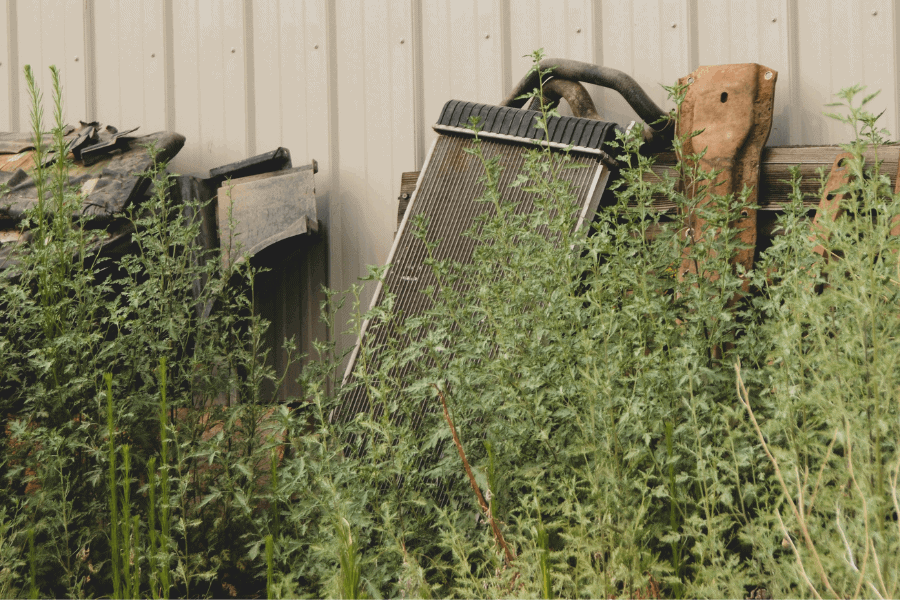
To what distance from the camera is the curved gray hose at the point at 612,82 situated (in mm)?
2529

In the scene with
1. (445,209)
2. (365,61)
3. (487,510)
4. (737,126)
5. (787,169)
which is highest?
(365,61)

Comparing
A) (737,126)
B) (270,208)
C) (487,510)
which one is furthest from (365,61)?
(487,510)

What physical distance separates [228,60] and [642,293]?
8.25ft

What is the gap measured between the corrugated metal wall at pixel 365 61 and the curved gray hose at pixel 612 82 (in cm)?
21

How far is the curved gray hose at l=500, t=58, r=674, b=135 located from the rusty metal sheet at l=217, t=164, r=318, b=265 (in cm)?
89

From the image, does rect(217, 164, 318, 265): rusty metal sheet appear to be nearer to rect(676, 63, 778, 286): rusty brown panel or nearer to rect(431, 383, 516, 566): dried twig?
rect(676, 63, 778, 286): rusty brown panel

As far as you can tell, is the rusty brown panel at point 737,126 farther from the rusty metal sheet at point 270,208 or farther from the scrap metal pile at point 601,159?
the rusty metal sheet at point 270,208

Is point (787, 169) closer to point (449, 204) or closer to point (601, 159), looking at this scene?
point (601, 159)

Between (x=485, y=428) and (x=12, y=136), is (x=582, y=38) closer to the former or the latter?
(x=485, y=428)

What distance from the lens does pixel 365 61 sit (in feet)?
10.4

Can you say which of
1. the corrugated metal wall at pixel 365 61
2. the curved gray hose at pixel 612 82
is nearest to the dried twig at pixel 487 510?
the curved gray hose at pixel 612 82

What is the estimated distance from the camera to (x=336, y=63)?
321 cm

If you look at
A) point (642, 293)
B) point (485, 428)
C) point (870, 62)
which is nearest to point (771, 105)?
point (870, 62)

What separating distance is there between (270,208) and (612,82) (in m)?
1.41
